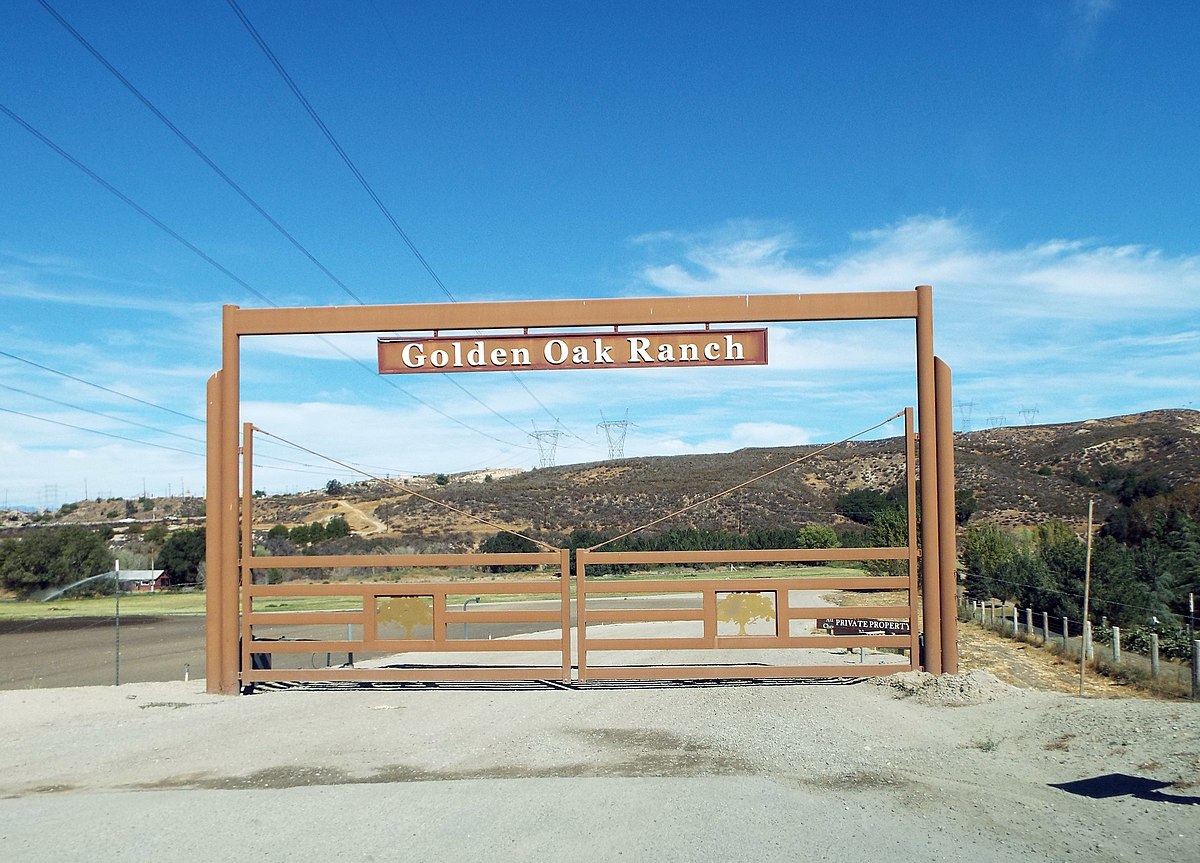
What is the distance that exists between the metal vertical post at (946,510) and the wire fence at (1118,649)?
1.81m

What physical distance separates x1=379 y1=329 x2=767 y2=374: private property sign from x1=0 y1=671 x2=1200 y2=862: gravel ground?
4.19 metres

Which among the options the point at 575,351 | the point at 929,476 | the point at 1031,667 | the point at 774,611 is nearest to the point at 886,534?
the point at 1031,667

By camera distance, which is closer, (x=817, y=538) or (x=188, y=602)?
(x=817, y=538)

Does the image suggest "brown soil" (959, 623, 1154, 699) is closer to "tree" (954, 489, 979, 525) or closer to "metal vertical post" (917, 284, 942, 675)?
"metal vertical post" (917, 284, 942, 675)

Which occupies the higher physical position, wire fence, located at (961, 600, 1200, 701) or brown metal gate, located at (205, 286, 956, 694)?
brown metal gate, located at (205, 286, 956, 694)

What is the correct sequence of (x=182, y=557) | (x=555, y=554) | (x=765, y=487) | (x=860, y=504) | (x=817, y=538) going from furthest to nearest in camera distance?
(x=765, y=487) → (x=860, y=504) → (x=182, y=557) → (x=817, y=538) → (x=555, y=554)

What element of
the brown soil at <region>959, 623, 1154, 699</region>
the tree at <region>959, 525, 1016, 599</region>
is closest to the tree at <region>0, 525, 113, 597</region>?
the tree at <region>959, 525, 1016, 599</region>

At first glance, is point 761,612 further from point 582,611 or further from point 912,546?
point 582,611

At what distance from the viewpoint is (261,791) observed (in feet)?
25.5

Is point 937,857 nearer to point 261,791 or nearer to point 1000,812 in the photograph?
point 1000,812

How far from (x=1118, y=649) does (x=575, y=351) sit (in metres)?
11.2

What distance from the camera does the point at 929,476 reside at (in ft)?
41.8

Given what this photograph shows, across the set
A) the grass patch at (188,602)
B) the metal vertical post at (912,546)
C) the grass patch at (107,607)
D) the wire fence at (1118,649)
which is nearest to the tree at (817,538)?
the grass patch at (188,602)

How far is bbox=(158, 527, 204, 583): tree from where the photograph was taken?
174ft
